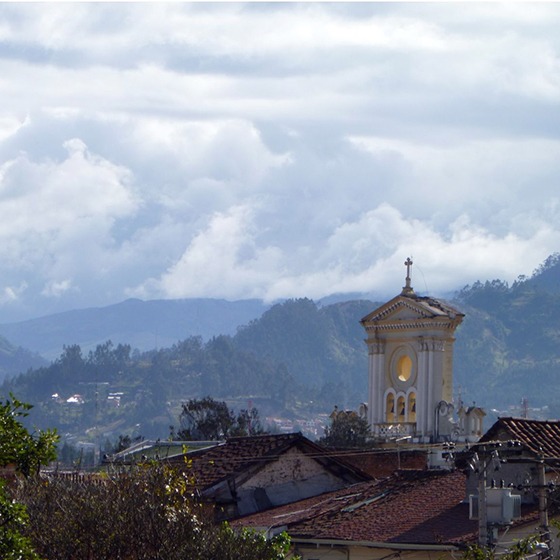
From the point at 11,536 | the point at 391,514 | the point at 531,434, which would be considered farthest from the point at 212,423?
the point at 11,536

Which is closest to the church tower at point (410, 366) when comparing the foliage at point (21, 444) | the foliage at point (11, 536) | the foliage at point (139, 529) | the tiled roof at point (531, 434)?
the tiled roof at point (531, 434)

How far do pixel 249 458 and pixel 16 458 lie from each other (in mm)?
19627

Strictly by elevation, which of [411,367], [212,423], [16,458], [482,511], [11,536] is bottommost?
[11,536]

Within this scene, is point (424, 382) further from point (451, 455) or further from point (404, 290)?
point (451, 455)

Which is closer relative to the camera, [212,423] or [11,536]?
[11,536]

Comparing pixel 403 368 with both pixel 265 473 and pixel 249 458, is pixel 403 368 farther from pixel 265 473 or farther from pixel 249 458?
pixel 249 458

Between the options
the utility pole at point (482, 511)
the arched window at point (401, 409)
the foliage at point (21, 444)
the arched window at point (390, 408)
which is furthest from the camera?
the arched window at point (390, 408)

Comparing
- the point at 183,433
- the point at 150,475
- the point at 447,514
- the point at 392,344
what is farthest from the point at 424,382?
the point at 150,475

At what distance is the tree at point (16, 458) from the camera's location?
25.8 meters

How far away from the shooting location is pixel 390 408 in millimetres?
79500

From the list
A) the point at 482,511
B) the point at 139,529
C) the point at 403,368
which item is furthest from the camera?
the point at 403,368

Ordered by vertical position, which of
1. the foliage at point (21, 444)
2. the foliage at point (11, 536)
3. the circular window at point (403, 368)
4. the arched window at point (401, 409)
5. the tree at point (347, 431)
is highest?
the circular window at point (403, 368)

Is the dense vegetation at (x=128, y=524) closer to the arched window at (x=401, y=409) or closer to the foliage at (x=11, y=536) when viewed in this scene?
the foliage at (x=11, y=536)

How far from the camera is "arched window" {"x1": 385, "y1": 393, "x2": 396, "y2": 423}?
79.1 metres
